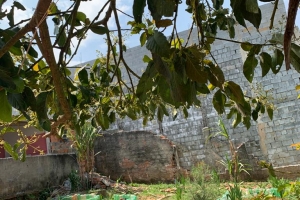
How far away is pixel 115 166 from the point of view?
6.65 m

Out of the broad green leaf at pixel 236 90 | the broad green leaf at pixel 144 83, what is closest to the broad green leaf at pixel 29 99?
the broad green leaf at pixel 144 83

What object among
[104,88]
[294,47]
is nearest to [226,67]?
[104,88]

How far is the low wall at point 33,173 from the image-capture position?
4.90 meters

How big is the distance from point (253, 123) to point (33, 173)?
3.97 m

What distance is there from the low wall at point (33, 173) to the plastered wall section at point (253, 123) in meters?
1.76

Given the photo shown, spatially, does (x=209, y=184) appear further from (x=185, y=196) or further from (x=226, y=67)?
(x=226, y=67)

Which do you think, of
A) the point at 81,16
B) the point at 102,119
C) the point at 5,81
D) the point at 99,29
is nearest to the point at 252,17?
the point at 5,81

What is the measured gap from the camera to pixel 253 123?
545 cm

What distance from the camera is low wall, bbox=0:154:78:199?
490 centimetres

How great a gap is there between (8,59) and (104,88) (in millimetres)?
922

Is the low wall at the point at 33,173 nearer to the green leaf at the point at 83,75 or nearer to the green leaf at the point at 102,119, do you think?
the green leaf at the point at 102,119

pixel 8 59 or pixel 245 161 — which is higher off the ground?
pixel 8 59

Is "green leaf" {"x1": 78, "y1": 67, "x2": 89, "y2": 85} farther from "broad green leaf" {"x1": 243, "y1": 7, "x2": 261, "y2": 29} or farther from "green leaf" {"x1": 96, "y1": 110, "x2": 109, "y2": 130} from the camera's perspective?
"broad green leaf" {"x1": 243, "y1": 7, "x2": 261, "y2": 29}

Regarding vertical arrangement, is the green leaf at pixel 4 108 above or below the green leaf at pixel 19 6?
below
